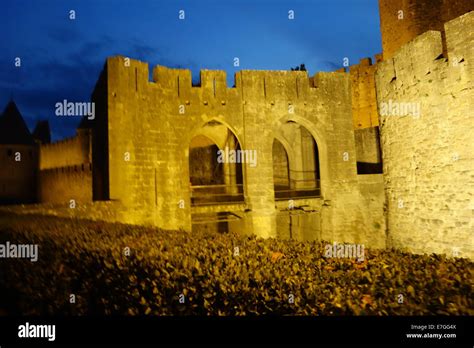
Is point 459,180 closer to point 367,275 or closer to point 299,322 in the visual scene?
point 367,275

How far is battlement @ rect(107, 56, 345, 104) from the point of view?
13.0 m

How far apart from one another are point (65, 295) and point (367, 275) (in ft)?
13.7

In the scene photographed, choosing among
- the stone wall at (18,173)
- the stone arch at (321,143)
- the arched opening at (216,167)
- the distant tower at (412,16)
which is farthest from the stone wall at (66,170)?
the distant tower at (412,16)

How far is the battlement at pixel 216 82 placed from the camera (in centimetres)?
1300

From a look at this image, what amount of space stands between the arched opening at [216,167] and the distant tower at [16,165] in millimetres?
16431

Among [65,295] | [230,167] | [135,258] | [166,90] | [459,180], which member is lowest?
[65,295]

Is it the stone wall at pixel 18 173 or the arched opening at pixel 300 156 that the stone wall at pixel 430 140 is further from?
the stone wall at pixel 18 173

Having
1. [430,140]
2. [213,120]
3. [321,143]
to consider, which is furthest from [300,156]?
[430,140]

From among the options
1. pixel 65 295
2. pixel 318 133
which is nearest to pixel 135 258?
pixel 65 295

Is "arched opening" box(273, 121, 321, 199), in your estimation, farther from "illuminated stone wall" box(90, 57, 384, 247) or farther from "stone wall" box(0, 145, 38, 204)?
"stone wall" box(0, 145, 38, 204)

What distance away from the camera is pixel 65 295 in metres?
5.22

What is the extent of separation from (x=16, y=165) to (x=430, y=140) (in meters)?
30.1

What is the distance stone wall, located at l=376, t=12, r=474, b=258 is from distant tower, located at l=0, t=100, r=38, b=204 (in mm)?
27254

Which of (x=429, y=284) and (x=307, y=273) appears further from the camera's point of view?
(x=307, y=273)
